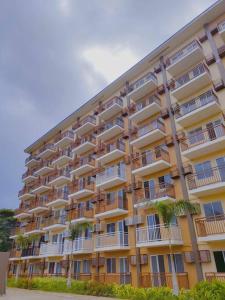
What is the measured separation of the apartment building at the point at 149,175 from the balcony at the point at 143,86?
10cm

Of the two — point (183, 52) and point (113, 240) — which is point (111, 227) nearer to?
point (113, 240)

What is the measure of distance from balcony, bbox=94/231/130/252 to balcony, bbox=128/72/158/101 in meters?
14.1

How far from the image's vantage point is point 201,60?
20.6 m

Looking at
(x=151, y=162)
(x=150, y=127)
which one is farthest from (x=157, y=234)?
(x=150, y=127)

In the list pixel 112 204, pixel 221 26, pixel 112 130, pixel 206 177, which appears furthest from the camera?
pixel 112 130

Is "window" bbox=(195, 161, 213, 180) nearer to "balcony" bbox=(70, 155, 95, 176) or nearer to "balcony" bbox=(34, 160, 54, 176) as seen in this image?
"balcony" bbox=(70, 155, 95, 176)

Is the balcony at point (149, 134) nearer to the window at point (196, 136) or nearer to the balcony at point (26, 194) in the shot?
the window at point (196, 136)

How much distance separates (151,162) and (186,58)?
9.97 metres

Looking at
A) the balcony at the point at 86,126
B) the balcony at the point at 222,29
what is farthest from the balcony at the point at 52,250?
the balcony at the point at 222,29

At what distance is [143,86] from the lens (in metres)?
23.7

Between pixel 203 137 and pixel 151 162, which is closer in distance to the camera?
pixel 203 137

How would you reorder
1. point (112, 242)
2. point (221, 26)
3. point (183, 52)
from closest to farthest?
point (112, 242), point (221, 26), point (183, 52)

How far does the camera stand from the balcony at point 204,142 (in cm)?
1623

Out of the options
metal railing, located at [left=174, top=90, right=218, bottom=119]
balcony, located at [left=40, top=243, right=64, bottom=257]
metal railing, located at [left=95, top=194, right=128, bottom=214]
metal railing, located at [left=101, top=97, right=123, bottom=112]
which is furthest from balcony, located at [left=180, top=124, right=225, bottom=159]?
balcony, located at [left=40, top=243, right=64, bottom=257]
